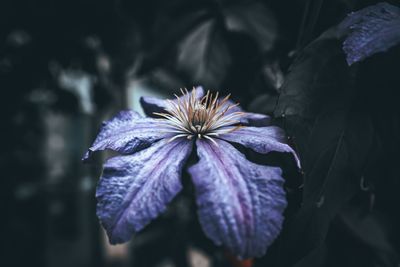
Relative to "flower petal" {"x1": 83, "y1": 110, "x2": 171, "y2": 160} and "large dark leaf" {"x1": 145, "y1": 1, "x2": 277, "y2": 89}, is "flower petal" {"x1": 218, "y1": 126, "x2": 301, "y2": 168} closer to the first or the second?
"flower petal" {"x1": 83, "y1": 110, "x2": 171, "y2": 160}

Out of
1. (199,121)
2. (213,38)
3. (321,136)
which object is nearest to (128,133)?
(199,121)

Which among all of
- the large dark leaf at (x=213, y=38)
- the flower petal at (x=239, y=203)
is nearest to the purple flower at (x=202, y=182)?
the flower petal at (x=239, y=203)

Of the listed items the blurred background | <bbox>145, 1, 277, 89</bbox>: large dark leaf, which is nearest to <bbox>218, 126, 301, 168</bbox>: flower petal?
the blurred background

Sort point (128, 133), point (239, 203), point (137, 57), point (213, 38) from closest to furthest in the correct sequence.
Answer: point (239, 203)
point (128, 133)
point (213, 38)
point (137, 57)

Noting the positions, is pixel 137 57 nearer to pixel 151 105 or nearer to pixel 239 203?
pixel 151 105

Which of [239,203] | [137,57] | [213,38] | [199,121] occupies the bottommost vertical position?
[239,203]


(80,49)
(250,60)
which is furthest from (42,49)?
(250,60)
